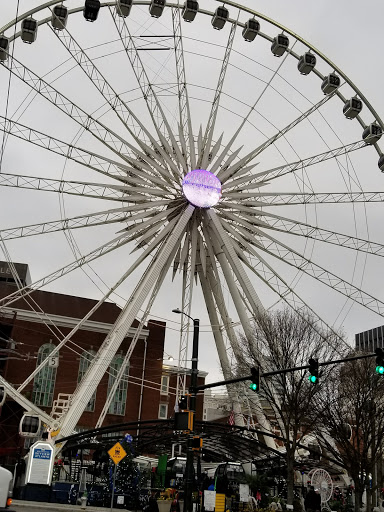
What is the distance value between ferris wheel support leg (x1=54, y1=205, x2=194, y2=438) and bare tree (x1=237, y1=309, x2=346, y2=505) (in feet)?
20.2

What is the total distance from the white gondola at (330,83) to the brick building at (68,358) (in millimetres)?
28937

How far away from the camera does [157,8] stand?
3612 cm

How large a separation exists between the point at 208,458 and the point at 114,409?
14089mm

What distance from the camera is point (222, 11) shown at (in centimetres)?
3678

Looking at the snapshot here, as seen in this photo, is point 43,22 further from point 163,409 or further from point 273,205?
point 163,409

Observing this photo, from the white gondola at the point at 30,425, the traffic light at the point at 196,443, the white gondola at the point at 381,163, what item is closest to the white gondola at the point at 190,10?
the white gondola at the point at 381,163

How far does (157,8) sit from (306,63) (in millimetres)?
8944

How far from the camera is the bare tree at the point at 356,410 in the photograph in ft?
112

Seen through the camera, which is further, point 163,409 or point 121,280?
point 163,409

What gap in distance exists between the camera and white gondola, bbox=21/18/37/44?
33.1 m

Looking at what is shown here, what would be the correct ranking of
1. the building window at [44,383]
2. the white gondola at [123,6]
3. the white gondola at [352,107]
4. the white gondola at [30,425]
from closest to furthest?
the white gondola at [30,425] → the white gondola at [123,6] → the white gondola at [352,107] → the building window at [44,383]

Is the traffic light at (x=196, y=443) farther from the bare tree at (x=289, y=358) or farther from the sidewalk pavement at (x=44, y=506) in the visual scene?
the bare tree at (x=289, y=358)

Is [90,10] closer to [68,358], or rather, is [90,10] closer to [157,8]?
[157,8]

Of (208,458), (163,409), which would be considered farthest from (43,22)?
(163,409)
